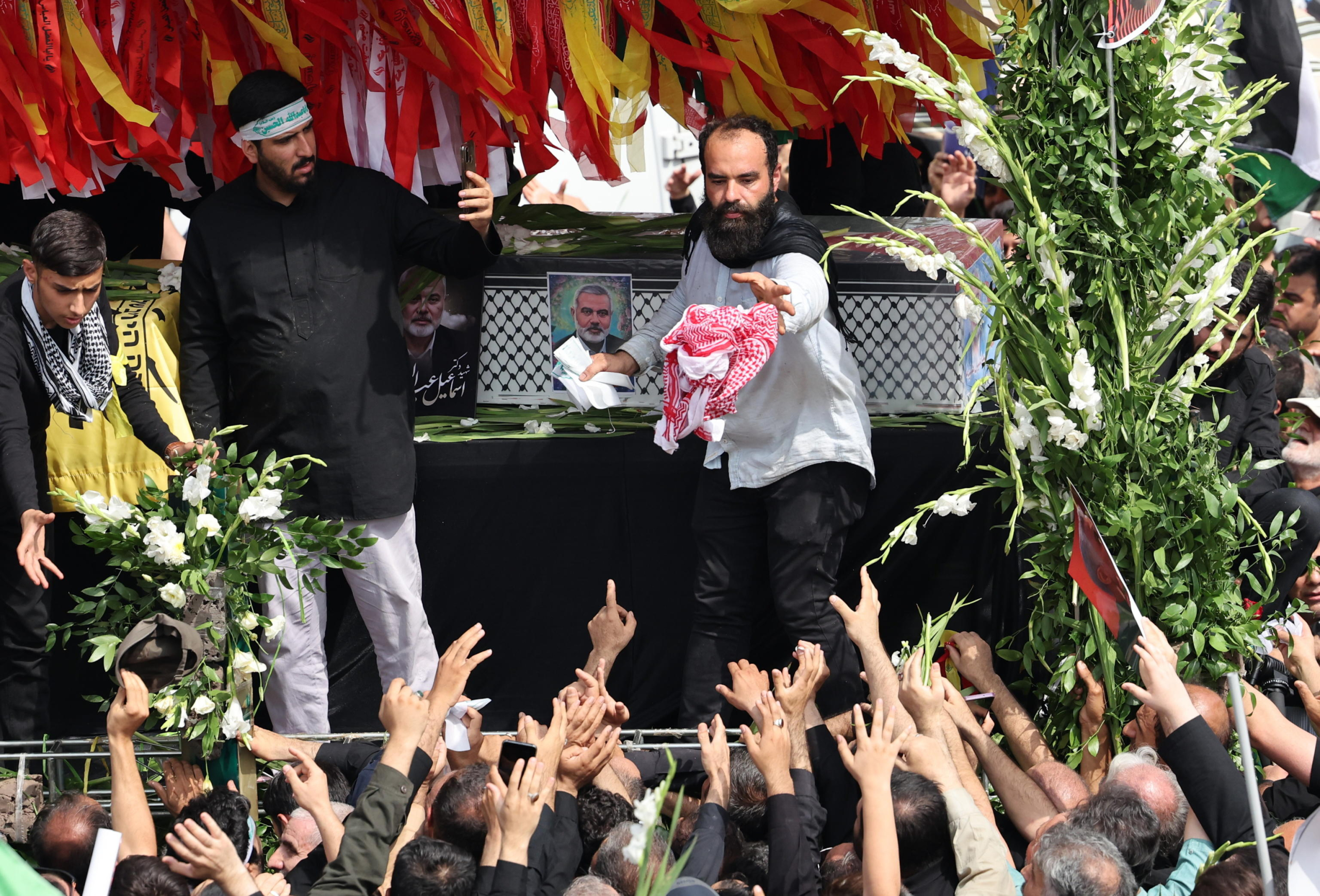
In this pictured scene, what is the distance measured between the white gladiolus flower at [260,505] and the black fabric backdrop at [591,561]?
0.91 m

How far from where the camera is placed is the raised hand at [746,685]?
13.2 feet

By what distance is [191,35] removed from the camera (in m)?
5.07

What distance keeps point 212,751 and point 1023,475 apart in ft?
7.47

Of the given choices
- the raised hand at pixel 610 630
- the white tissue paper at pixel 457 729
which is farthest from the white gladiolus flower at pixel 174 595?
the raised hand at pixel 610 630

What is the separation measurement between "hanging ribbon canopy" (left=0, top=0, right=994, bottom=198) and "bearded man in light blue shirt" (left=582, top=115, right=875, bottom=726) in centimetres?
54

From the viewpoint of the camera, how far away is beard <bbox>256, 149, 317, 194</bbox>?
15.3 feet

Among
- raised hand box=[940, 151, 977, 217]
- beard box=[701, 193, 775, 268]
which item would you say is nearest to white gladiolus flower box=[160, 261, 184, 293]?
beard box=[701, 193, 775, 268]

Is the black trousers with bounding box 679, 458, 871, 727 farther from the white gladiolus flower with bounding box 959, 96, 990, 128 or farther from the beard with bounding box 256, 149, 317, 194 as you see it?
the beard with bounding box 256, 149, 317, 194

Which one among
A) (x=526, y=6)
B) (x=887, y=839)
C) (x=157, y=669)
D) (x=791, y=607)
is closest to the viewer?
(x=887, y=839)

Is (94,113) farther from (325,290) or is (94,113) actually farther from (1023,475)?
(1023,475)

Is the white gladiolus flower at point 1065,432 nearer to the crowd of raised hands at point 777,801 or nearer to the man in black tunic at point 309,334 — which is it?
the crowd of raised hands at point 777,801

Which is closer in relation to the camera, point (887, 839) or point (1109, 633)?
point (887, 839)

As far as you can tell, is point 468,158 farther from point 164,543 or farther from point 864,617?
point 864,617

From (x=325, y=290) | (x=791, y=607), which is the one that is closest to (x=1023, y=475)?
(x=791, y=607)
